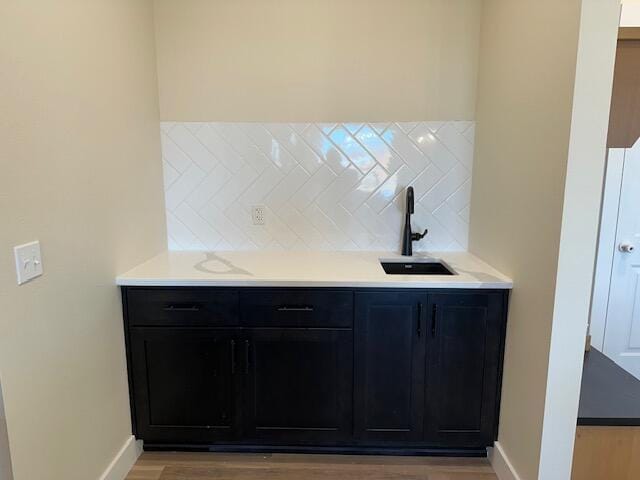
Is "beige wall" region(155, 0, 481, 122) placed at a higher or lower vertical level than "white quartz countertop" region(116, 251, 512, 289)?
higher

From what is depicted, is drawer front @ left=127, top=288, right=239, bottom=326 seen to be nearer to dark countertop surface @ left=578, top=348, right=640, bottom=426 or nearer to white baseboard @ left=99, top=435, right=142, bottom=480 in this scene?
white baseboard @ left=99, top=435, right=142, bottom=480

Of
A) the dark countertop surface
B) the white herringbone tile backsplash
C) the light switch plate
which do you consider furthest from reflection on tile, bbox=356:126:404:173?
the light switch plate

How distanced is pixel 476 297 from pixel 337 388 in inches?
31.5

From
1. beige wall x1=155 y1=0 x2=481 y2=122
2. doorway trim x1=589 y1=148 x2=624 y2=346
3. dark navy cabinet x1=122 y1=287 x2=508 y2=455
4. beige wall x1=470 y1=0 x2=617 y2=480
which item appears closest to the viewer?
beige wall x1=470 y1=0 x2=617 y2=480

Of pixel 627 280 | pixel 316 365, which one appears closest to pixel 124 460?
pixel 316 365

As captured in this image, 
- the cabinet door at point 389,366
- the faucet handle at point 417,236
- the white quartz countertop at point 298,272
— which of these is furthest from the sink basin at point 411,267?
the cabinet door at point 389,366

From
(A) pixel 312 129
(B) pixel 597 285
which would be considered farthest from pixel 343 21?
(B) pixel 597 285

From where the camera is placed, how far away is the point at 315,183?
2.46m

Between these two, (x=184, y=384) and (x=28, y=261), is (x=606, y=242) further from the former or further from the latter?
(x=28, y=261)

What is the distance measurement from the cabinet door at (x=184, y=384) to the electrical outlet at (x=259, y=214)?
→ 2.49 feet

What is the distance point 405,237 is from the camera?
2.38 m

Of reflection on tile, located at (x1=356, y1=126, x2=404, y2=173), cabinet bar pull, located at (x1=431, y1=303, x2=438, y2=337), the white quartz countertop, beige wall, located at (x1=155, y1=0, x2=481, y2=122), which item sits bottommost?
cabinet bar pull, located at (x1=431, y1=303, x2=438, y2=337)

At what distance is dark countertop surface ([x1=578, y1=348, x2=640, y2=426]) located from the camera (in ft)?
5.34

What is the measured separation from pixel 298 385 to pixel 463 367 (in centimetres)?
81
